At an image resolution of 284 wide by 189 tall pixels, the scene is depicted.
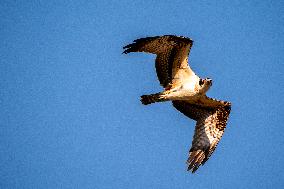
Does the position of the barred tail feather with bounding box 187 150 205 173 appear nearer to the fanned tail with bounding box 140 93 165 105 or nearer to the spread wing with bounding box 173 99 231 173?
the spread wing with bounding box 173 99 231 173

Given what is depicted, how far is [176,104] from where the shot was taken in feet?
35.3

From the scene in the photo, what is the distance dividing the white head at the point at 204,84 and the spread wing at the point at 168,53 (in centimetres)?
51

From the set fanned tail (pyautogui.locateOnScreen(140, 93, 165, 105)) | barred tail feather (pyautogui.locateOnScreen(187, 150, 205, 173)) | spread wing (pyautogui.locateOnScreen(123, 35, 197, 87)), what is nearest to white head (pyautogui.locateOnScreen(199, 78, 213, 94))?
spread wing (pyautogui.locateOnScreen(123, 35, 197, 87))

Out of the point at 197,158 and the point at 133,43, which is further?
the point at 197,158

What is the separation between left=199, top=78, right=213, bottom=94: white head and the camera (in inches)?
371

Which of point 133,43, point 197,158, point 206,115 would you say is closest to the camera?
point 133,43

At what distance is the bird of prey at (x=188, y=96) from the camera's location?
30.7ft

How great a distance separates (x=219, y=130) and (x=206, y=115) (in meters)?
0.59

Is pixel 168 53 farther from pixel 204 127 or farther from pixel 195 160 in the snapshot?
pixel 195 160

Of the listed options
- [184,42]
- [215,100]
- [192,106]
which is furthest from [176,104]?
[184,42]

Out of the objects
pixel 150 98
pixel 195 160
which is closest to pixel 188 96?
pixel 150 98

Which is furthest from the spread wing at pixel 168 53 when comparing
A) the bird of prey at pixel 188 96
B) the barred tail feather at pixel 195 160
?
the barred tail feather at pixel 195 160

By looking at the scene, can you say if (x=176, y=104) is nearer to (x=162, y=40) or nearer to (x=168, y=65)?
(x=168, y=65)

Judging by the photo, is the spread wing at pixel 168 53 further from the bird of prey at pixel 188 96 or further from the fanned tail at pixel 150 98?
the fanned tail at pixel 150 98
